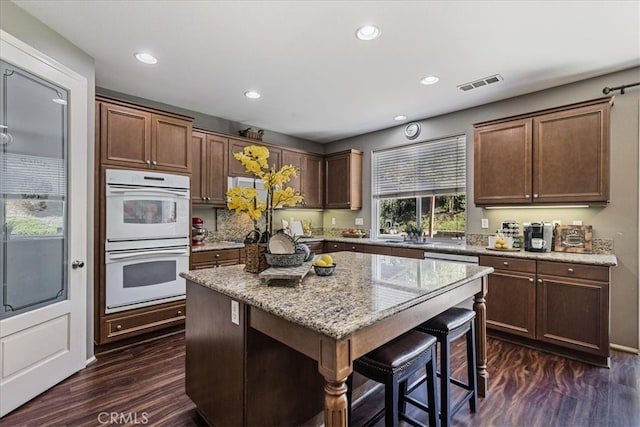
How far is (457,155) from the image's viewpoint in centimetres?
411

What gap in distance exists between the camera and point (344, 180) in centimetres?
519

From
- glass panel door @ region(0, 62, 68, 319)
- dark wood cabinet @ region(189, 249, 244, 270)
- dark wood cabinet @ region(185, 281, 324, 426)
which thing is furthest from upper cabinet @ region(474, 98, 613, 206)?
glass panel door @ region(0, 62, 68, 319)

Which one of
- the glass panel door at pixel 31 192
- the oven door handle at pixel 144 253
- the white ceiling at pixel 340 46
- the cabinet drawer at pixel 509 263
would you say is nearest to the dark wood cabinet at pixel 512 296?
the cabinet drawer at pixel 509 263

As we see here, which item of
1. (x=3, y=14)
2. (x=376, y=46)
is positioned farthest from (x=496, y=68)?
(x=3, y=14)

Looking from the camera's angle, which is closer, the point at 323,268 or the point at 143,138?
the point at 323,268

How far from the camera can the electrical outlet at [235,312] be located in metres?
1.52

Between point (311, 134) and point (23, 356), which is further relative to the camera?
point (311, 134)

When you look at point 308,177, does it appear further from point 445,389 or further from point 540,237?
point 445,389

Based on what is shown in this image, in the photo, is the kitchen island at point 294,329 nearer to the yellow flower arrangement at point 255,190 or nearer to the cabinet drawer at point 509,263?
the yellow flower arrangement at point 255,190

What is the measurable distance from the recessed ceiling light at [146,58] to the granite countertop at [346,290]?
2.00m

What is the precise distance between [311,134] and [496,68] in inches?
119

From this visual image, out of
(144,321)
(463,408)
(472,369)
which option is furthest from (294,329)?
(144,321)

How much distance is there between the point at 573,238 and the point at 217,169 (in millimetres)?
4159

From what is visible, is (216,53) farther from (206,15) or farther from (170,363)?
(170,363)
